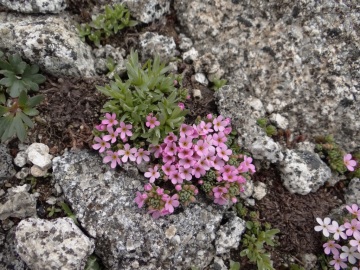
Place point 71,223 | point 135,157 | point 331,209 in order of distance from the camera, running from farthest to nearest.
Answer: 1. point 331,209
2. point 135,157
3. point 71,223

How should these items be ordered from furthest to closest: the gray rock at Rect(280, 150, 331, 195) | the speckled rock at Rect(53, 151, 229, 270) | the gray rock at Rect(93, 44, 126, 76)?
the gray rock at Rect(93, 44, 126, 76)
the gray rock at Rect(280, 150, 331, 195)
the speckled rock at Rect(53, 151, 229, 270)

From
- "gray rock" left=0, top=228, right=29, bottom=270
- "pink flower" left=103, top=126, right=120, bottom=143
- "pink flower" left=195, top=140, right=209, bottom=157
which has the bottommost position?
"gray rock" left=0, top=228, right=29, bottom=270

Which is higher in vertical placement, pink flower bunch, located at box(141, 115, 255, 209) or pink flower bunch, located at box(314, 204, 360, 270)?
pink flower bunch, located at box(141, 115, 255, 209)

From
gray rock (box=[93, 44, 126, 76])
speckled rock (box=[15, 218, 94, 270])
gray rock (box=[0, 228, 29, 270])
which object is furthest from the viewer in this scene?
gray rock (box=[93, 44, 126, 76])

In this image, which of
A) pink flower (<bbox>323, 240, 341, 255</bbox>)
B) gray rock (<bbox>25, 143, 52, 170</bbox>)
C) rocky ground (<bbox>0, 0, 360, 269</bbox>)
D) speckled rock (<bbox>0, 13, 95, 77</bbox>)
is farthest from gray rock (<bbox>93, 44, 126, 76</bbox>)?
pink flower (<bbox>323, 240, 341, 255</bbox>)

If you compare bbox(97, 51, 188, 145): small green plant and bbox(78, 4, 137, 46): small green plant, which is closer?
bbox(97, 51, 188, 145): small green plant

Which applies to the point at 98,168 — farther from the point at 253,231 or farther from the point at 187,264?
the point at 253,231

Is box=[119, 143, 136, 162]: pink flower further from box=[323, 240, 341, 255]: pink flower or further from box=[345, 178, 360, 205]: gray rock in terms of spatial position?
box=[345, 178, 360, 205]: gray rock

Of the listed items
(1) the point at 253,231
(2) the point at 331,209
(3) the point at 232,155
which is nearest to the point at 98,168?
(3) the point at 232,155
